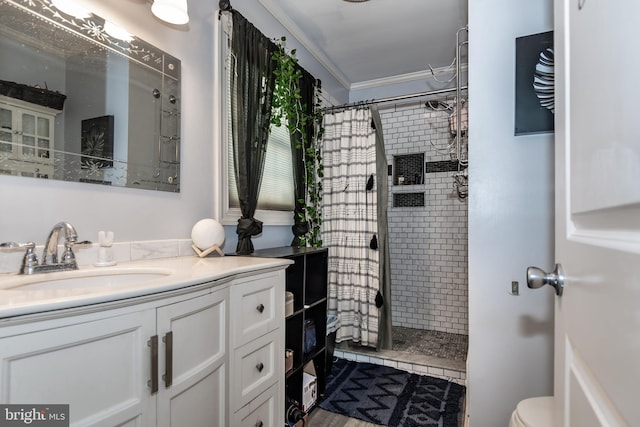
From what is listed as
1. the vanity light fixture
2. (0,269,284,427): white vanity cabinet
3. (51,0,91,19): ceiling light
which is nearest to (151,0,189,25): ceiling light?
the vanity light fixture

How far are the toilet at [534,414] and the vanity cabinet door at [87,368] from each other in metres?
1.12

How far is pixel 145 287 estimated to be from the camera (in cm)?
83

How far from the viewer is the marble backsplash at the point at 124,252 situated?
104 cm

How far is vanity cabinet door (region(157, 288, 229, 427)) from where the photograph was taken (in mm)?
902

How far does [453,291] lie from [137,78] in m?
3.32

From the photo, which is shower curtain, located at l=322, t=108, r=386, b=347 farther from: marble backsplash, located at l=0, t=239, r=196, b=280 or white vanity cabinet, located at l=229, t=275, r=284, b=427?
marble backsplash, located at l=0, t=239, r=196, b=280

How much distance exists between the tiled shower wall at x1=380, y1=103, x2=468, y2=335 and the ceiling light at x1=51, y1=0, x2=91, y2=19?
2.94 meters

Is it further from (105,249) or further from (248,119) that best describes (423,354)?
(105,249)

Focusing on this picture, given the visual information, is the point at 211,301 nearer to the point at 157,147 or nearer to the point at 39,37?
the point at 157,147

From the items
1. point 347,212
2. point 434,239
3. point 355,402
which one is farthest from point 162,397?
point 434,239

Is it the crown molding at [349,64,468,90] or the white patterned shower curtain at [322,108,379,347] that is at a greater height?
the crown molding at [349,64,468,90]

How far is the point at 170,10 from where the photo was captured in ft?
4.61

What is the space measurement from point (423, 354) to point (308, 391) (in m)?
1.25

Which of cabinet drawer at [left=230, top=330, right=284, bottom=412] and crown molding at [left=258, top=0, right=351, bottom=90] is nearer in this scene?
cabinet drawer at [left=230, top=330, right=284, bottom=412]
